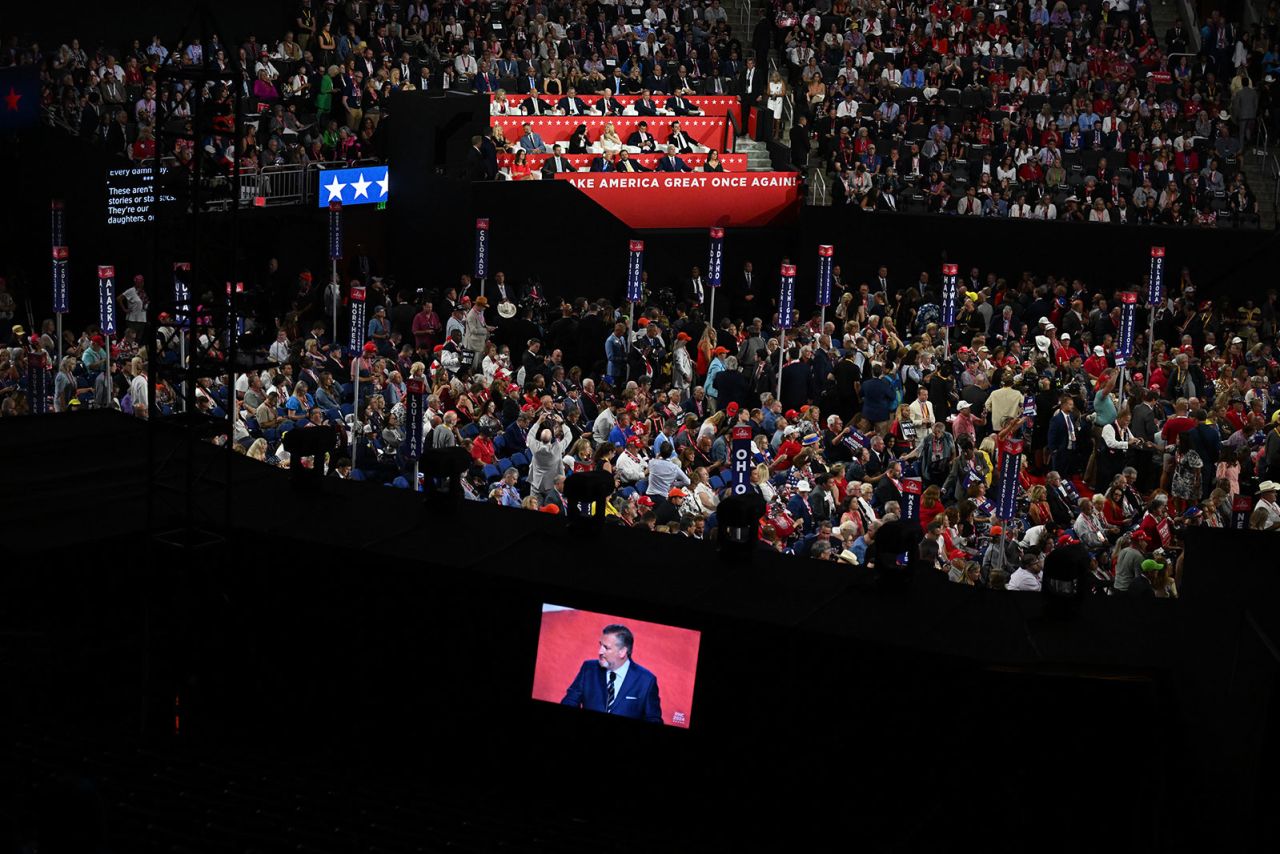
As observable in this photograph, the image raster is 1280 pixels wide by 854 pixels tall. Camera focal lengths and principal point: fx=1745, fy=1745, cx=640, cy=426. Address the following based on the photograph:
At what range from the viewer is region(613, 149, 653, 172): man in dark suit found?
93.9 ft

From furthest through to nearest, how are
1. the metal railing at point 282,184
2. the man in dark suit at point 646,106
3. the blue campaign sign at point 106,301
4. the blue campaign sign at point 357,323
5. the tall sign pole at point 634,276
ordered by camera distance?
the man in dark suit at point 646,106 < the metal railing at point 282,184 < the tall sign pole at point 634,276 < the blue campaign sign at point 106,301 < the blue campaign sign at point 357,323

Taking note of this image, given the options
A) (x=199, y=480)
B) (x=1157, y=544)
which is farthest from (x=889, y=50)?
(x=199, y=480)

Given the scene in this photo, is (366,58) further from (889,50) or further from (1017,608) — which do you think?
(1017,608)

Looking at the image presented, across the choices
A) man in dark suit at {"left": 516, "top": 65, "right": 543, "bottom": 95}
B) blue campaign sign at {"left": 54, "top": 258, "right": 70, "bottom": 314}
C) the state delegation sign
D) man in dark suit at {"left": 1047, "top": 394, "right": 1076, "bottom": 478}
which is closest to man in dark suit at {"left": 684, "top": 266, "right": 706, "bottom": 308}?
the state delegation sign

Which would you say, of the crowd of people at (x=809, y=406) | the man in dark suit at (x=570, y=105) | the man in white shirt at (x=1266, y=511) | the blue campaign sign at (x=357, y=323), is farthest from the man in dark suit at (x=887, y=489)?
the man in dark suit at (x=570, y=105)

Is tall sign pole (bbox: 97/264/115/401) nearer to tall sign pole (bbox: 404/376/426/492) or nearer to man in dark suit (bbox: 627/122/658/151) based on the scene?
tall sign pole (bbox: 404/376/426/492)

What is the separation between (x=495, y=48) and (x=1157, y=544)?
17543mm

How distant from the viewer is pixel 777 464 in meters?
18.2

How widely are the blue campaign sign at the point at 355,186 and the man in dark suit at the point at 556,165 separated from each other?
2.64 meters

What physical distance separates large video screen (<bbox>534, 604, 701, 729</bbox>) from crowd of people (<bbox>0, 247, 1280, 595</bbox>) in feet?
9.71

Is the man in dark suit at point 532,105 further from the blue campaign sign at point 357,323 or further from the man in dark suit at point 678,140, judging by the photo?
the blue campaign sign at point 357,323

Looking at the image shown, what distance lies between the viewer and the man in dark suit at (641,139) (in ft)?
96.2

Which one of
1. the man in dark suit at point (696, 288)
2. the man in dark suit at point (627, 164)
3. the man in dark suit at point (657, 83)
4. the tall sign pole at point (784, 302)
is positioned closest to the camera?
the tall sign pole at point (784, 302)

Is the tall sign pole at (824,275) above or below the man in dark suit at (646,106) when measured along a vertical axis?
below
